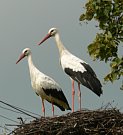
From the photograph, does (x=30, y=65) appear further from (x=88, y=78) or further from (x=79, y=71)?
(x=88, y=78)

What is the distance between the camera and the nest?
52.6ft

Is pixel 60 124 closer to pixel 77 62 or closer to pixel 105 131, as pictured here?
pixel 105 131

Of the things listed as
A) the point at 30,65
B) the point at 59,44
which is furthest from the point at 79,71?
the point at 30,65

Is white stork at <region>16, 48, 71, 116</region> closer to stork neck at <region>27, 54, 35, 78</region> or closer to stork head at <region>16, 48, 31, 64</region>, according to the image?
stork neck at <region>27, 54, 35, 78</region>

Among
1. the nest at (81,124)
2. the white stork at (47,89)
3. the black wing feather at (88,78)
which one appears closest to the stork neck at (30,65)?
the white stork at (47,89)

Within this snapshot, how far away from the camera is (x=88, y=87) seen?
18609 mm

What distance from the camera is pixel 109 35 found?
17906 mm

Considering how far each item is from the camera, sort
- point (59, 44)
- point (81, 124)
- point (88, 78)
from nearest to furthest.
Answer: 1. point (81, 124)
2. point (88, 78)
3. point (59, 44)

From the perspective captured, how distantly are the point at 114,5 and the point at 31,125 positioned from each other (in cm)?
302

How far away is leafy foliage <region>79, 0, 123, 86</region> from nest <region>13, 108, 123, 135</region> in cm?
155

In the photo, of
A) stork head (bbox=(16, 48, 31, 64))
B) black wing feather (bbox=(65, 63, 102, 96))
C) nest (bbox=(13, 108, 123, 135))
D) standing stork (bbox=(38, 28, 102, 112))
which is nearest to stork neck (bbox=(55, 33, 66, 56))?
standing stork (bbox=(38, 28, 102, 112))

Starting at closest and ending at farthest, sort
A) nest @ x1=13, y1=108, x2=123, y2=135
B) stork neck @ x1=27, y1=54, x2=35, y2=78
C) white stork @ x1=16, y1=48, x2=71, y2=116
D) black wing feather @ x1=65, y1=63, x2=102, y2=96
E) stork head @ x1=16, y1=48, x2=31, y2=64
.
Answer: nest @ x1=13, y1=108, x2=123, y2=135 → black wing feather @ x1=65, y1=63, x2=102, y2=96 → white stork @ x1=16, y1=48, x2=71, y2=116 → stork neck @ x1=27, y1=54, x2=35, y2=78 → stork head @ x1=16, y1=48, x2=31, y2=64

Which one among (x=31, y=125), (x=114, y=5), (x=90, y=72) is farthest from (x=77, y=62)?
(x=31, y=125)

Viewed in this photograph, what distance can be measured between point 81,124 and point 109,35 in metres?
2.39
